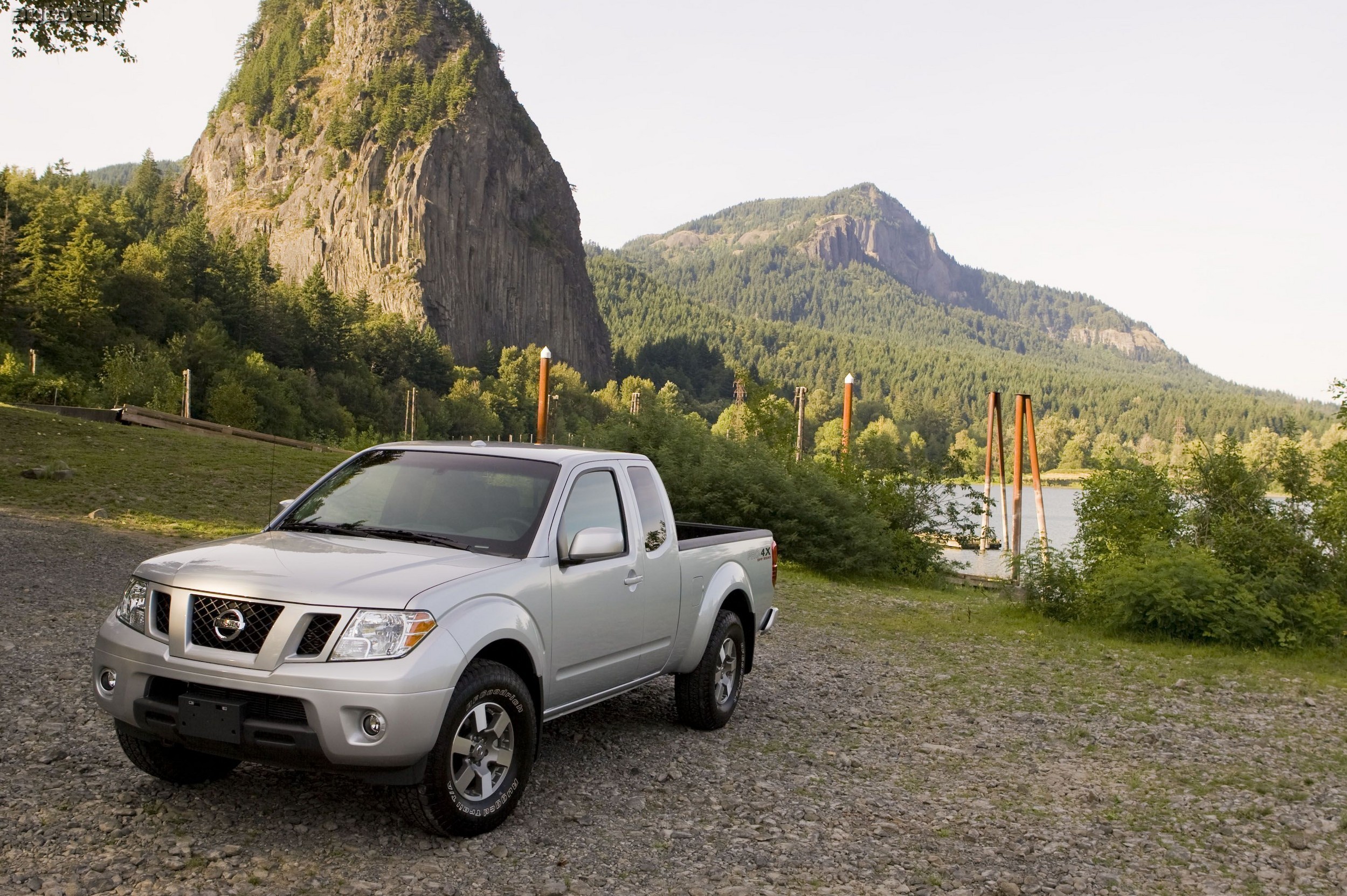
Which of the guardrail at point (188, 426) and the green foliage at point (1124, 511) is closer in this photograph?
the green foliage at point (1124, 511)

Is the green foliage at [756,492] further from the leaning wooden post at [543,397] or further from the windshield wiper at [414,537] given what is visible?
the windshield wiper at [414,537]

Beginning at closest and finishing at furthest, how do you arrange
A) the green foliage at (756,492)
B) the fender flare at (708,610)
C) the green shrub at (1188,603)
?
the fender flare at (708,610) < the green shrub at (1188,603) < the green foliage at (756,492)

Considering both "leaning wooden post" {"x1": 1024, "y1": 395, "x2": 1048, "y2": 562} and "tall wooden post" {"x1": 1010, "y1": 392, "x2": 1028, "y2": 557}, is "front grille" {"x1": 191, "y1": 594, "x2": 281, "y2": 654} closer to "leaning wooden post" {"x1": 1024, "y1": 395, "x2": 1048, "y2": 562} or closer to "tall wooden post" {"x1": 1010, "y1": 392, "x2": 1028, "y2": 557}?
"tall wooden post" {"x1": 1010, "y1": 392, "x2": 1028, "y2": 557}

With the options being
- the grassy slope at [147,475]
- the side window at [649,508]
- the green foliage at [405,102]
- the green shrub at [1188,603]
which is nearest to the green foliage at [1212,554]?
the green shrub at [1188,603]

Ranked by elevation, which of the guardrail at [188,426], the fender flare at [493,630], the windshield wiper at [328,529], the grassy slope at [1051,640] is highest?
the guardrail at [188,426]

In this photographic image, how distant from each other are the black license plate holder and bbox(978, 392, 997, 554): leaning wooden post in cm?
2345

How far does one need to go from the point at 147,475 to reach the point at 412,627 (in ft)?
62.0

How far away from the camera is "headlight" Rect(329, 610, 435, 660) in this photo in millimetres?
4664

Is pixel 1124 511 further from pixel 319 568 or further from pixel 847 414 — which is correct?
pixel 847 414

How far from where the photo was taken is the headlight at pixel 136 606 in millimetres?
5074

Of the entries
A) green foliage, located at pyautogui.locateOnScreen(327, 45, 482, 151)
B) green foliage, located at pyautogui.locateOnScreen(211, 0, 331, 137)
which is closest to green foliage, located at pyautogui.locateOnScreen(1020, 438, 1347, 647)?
green foliage, located at pyautogui.locateOnScreen(327, 45, 482, 151)

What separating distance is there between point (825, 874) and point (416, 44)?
18050 cm

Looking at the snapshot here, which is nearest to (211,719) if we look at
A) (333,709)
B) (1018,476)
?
(333,709)

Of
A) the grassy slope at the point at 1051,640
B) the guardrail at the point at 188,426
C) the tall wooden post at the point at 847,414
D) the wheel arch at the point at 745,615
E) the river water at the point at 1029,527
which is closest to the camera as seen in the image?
the wheel arch at the point at 745,615
